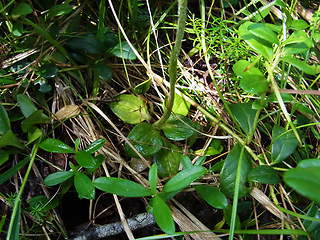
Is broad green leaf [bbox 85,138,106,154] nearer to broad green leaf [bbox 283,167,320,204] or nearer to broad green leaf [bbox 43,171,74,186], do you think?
broad green leaf [bbox 43,171,74,186]

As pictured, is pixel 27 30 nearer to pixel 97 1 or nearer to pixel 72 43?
pixel 72 43

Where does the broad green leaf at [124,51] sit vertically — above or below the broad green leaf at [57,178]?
above

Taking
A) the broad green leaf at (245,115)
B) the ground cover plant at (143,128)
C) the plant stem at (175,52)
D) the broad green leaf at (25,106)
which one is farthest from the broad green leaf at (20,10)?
the broad green leaf at (245,115)

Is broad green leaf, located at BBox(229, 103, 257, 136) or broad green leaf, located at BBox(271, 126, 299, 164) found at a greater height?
broad green leaf, located at BBox(229, 103, 257, 136)

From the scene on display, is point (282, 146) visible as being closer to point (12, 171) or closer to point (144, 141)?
point (144, 141)

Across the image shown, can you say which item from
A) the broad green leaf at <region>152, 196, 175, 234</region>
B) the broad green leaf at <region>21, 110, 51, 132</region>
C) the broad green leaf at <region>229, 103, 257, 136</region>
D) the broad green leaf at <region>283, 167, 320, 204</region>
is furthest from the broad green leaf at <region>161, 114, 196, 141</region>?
the broad green leaf at <region>283, 167, 320, 204</region>

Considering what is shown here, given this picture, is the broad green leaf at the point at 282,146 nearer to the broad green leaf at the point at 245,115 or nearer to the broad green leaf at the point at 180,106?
the broad green leaf at the point at 245,115
